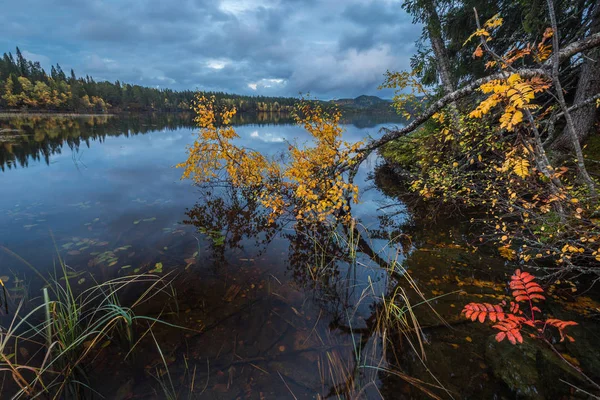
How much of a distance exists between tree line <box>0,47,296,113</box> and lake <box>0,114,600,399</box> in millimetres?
54509

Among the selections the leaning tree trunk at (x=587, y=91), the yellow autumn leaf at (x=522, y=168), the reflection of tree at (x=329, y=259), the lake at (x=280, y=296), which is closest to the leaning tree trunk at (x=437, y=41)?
the leaning tree trunk at (x=587, y=91)

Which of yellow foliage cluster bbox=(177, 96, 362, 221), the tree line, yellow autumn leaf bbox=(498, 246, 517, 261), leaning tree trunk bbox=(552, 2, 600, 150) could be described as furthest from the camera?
the tree line

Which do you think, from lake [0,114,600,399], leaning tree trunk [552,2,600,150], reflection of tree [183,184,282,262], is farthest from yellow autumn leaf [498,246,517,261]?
reflection of tree [183,184,282,262]

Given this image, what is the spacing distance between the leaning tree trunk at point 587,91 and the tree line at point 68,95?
5520 centimetres

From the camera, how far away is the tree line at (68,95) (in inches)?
3102

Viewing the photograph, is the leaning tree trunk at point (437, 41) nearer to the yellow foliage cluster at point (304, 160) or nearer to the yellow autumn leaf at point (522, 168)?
the yellow foliage cluster at point (304, 160)

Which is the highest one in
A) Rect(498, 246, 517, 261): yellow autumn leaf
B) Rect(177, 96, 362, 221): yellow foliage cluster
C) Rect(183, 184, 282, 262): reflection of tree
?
Rect(177, 96, 362, 221): yellow foliage cluster

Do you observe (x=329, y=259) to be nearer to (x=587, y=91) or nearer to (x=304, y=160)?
(x=304, y=160)

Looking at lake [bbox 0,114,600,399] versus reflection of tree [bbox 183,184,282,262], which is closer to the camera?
lake [bbox 0,114,600,399]

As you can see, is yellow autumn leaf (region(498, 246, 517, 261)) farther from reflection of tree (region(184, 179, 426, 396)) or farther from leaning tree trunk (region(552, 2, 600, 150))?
leaning tree trunk (region(552, 2, 600, 150))

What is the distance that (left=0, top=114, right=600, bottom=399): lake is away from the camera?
11.2ft

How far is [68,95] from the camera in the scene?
3433 inches

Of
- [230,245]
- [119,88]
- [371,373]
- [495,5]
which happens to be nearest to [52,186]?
[230,245]

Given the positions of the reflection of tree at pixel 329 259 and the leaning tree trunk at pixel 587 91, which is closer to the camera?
the reflection of tree at pixel 329 259
